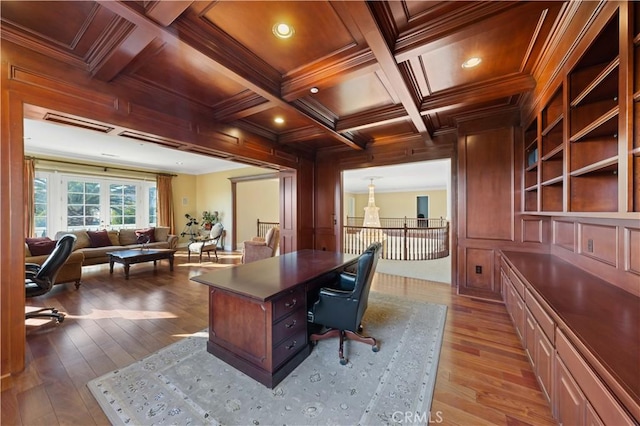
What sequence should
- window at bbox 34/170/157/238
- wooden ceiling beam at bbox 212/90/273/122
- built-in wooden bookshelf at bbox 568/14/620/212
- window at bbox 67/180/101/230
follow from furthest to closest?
window at bbox 67/180/101/230 → window at bbox 34/170/157/238 → wooden ceiling beam at bbox 212/90/273/122 → built-in wooden bookshelf at bbox 568/14/620/212

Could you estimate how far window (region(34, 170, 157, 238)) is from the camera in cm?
580

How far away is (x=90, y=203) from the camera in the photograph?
6.59 metres

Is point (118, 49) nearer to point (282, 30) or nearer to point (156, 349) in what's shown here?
point (282, 30)

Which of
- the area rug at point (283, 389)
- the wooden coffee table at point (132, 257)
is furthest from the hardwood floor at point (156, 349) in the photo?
the wooden coffee table at point (132, 257)

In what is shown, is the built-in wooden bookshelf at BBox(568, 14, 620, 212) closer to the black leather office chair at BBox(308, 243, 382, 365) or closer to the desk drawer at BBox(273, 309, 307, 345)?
the black leather office chair at BBox(308, 243, 382, 365)

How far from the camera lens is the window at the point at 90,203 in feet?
19.0

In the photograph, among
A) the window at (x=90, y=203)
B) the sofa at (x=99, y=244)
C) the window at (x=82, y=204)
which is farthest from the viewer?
the window at (x=82, y=204)

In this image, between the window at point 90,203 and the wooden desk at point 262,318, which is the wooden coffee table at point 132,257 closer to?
the window at point 90,203

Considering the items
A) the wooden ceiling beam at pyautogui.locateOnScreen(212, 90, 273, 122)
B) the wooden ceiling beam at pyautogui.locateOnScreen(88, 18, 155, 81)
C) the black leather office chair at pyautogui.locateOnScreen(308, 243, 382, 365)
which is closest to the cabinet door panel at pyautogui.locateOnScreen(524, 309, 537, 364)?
the black leather office chair at pyautogui.locateOnScreen(308, 243, 382, 365)

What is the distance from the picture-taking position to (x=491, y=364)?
81.3 inches

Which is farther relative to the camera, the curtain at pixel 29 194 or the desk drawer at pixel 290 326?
the curtain at pixel 29 194

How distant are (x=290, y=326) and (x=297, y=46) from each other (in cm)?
231

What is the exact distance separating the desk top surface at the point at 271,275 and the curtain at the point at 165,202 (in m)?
6.42

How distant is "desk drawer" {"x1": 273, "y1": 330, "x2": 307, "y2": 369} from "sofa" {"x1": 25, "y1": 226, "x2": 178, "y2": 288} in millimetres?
4341
